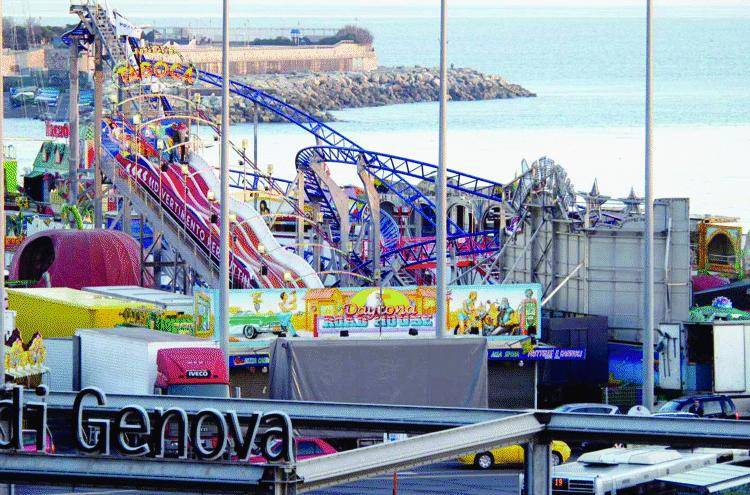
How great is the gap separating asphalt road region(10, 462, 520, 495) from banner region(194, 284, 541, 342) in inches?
265

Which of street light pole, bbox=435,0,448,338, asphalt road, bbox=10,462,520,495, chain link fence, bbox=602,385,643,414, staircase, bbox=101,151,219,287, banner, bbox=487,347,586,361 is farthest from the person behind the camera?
staircase, bbox=101,151,219,287

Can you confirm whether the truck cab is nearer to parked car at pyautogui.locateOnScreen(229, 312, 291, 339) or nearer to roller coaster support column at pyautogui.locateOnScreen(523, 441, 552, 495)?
parked car at pyautogui.locateOnScreen(229, 312, 291, 339)

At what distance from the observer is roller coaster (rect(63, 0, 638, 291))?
43.0 meters

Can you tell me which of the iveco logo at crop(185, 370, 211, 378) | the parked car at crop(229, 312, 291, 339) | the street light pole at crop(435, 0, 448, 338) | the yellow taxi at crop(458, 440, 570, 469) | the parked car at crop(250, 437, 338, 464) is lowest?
the yellow taxi at crop(458, 440, 570, 469)

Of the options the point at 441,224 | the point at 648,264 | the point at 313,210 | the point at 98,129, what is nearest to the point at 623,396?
the point at 648,264

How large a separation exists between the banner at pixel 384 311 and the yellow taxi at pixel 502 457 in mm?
6773

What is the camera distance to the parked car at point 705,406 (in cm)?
3366

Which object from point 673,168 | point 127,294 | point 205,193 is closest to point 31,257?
point 205,193

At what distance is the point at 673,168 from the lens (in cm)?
12975

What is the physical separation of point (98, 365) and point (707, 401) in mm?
11488

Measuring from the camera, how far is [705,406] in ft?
112

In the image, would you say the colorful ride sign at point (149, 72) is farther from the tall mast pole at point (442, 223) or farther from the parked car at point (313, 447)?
the parked car at point (313, 447)

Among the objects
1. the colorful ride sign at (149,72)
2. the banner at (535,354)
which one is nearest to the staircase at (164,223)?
the colorful ride sign at (149,72)

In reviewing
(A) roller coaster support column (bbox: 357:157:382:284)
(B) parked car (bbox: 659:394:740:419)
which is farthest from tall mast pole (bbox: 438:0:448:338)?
(A) roller coaster support column (bbox: 357:157:382:284)
